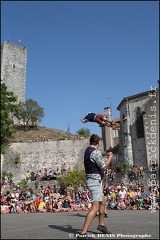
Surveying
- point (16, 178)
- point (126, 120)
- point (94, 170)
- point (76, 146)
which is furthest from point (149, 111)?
point (94, 170)

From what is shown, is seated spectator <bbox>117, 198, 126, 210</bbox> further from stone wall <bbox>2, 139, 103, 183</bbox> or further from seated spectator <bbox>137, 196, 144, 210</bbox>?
stone wall <bbox>2, 139, 103, 183</bbox>

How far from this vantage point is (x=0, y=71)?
195ft

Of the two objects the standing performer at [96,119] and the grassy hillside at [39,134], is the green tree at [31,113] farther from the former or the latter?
the standing performer at [96,119]

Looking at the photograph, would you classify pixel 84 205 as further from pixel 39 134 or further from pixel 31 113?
pixel 31 113

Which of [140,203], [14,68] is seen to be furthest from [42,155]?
[14,68]

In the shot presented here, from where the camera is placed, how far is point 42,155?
120 ft

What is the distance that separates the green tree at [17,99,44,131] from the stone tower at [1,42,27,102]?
684 centimetres

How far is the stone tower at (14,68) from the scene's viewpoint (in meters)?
59.5

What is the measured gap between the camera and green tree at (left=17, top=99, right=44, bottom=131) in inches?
2094

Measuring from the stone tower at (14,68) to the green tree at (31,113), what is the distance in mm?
6836

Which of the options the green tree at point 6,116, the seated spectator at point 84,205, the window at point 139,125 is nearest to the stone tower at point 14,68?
the green tree at point 6,116

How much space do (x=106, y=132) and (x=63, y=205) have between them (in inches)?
1029

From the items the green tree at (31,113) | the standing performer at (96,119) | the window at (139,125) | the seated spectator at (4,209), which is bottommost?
the seated spectator at (4,209)

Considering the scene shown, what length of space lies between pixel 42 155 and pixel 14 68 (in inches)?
1211
